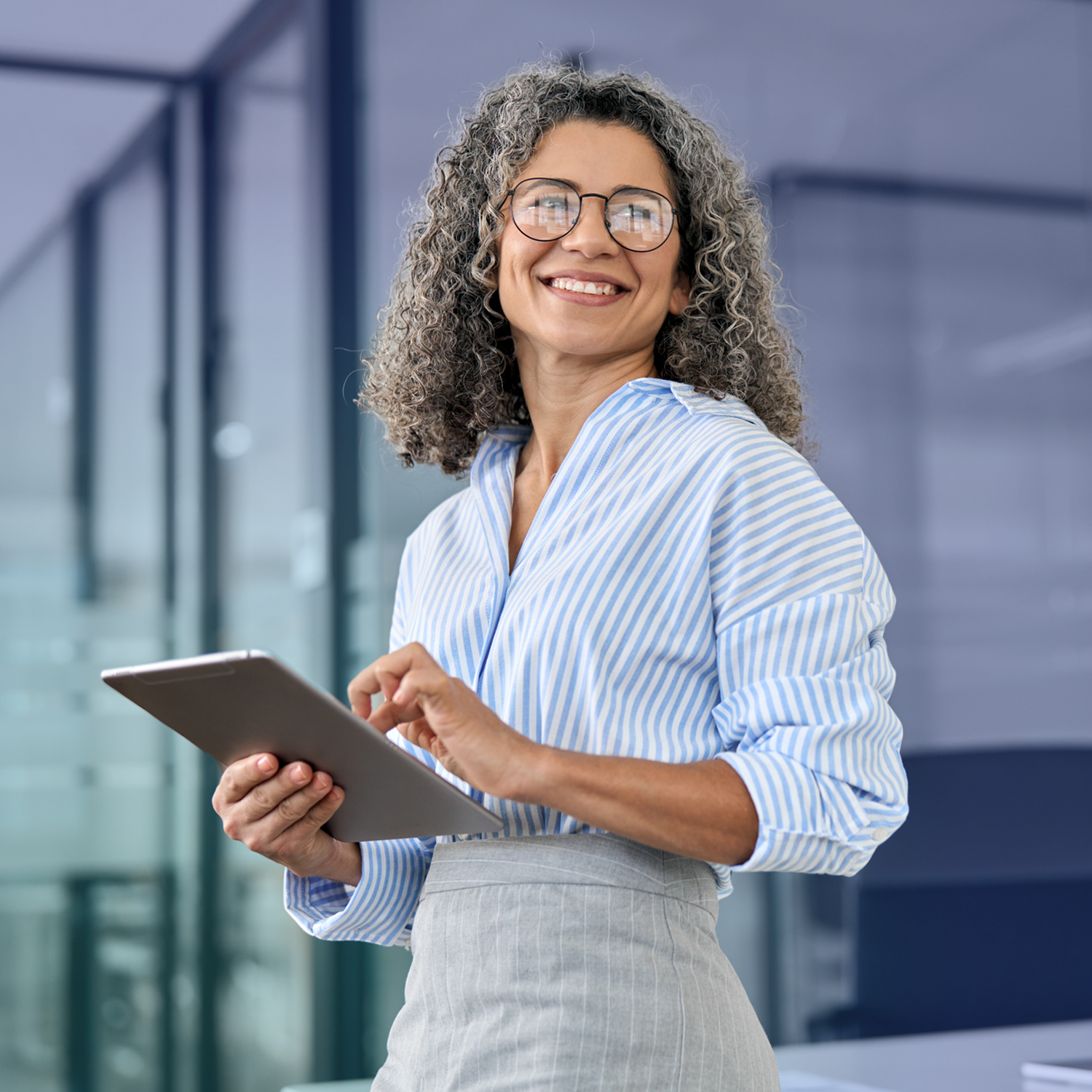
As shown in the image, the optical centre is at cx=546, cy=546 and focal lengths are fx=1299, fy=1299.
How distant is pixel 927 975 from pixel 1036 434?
1460mm

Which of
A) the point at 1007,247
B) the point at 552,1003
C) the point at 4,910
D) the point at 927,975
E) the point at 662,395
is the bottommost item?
the point at 927,975

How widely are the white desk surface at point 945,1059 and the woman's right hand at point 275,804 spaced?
123 centimetres

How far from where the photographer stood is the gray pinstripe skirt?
3.01 feet

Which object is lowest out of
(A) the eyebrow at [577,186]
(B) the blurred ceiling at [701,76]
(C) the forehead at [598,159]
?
(A) the eyebrow at [577,186]

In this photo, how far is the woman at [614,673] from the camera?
907 mm

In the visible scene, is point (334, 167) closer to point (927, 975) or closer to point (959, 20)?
point (959, 20)

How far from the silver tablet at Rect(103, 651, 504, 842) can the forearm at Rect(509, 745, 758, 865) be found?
59mm

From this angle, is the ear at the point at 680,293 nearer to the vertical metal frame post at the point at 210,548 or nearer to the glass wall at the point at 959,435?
the vertical metal frame post at the point at 210,548

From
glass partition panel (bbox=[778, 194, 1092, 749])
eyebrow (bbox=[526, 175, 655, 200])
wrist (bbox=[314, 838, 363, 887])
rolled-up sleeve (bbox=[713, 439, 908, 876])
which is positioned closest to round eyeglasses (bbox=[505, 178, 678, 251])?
eyebrow (bbox=[526, 175, 655, 200])

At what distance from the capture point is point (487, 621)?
3.48 feet

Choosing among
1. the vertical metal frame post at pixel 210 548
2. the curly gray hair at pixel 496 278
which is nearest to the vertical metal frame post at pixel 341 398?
the vertical metal frame post at pixel 210 548

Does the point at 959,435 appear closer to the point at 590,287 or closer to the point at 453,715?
the point at 590,287

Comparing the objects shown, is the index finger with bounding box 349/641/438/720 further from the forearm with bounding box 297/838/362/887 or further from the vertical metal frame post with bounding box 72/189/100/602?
the vertical metal frame post with bounding box 72/189/100/602

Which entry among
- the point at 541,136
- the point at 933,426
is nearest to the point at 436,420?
the point at 541,136
